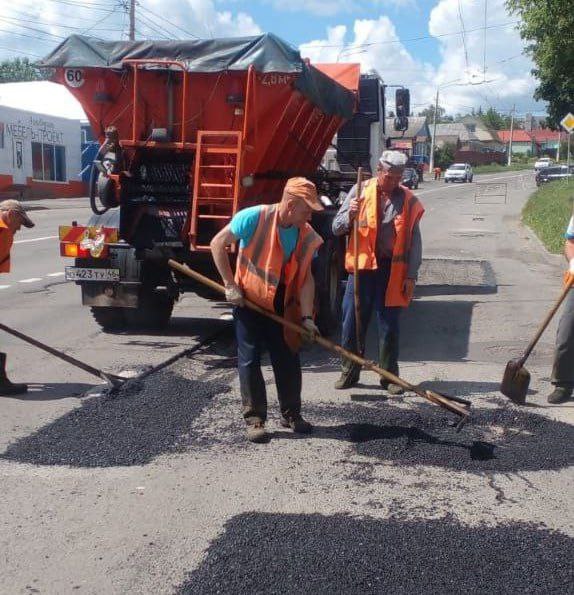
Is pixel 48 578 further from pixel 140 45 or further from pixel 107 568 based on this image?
pixel 140 45

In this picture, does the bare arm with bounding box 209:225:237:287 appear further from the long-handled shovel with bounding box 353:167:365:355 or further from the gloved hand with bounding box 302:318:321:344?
the long-handled shovel with bounding box 353:167:365:355

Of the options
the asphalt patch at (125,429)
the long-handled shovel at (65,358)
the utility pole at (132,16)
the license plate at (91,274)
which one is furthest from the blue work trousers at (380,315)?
the utility pole at (132,16)

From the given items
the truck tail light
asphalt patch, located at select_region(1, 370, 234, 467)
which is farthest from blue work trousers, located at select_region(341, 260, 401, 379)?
the truck tail light

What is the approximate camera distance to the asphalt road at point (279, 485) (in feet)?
12.2

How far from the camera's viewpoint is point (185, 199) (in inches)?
327

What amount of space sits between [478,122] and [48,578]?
159 m

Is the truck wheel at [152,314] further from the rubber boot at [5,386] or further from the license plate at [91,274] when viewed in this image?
the rubber boot at [5,386]

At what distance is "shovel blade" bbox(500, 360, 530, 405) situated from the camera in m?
6.26

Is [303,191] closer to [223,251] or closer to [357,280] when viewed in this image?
[223,251]

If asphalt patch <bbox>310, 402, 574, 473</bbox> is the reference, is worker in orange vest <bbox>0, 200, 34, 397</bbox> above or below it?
above

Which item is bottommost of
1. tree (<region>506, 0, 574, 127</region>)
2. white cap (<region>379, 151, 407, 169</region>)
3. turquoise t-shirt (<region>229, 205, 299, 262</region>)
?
turquoise t-shirt (<region>229, 205, 299, 262</region>)

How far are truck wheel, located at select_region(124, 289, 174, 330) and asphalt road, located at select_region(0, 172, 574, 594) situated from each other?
702 mm

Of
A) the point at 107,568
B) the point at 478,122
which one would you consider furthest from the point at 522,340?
the point at 478,122

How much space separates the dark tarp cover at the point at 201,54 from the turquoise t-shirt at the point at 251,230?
258 centimetres
